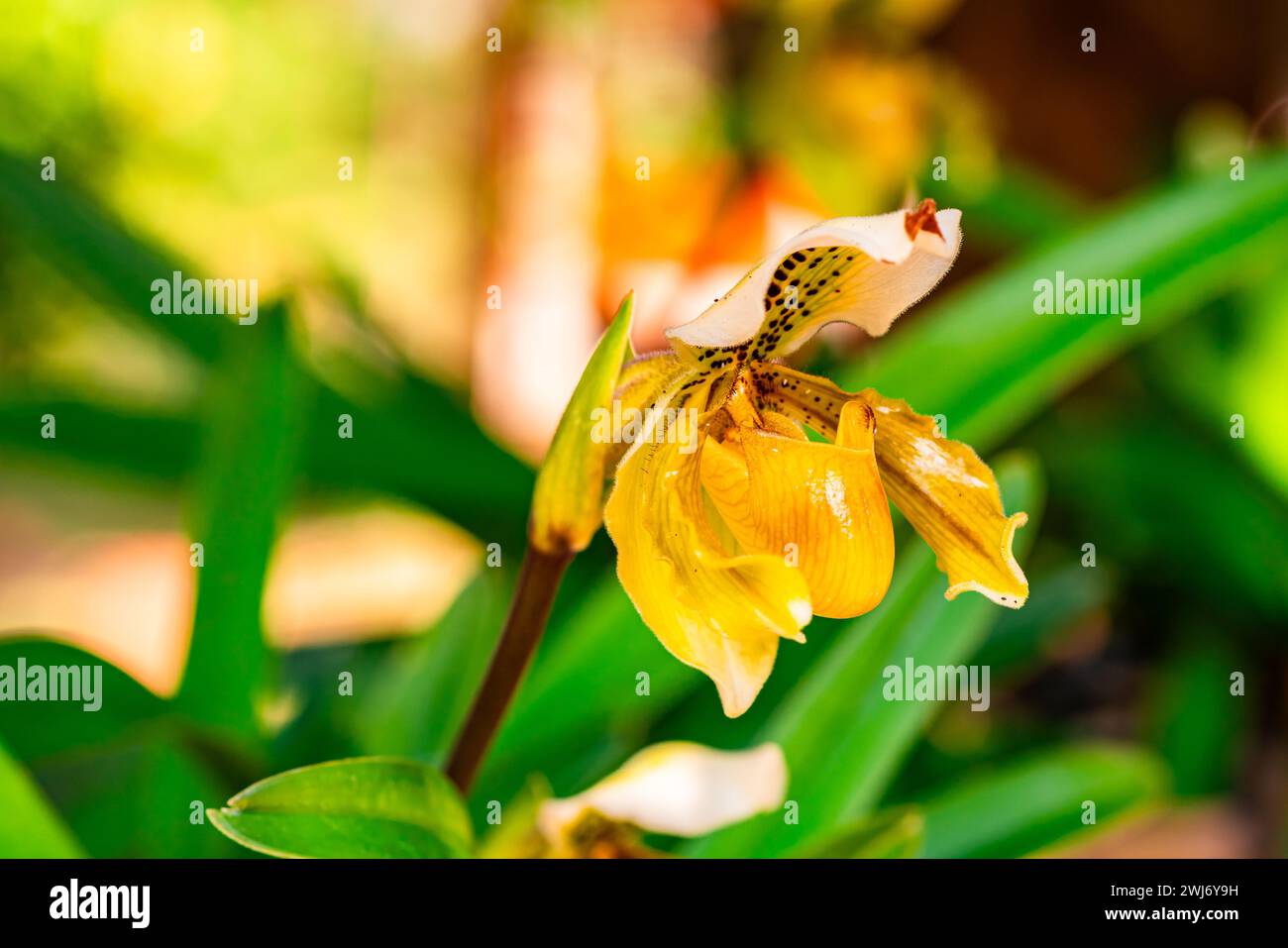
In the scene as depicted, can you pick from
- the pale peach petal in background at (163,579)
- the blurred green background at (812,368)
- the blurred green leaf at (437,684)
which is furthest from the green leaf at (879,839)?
the pale peach petal in background at (163,579)

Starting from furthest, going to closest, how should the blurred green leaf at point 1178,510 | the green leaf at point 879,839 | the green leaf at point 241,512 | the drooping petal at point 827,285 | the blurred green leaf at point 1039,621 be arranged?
1. the blurred green leaf at point 1178,510
2. the blurred green leaf at point 1039,621
3. the green leaf at point 241,512
4. the green leaf at point 879,839
5. the drooping petal at point 827,285

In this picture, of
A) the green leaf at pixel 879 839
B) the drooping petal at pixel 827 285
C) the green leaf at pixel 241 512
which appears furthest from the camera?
the green leaf at pixel 241 512

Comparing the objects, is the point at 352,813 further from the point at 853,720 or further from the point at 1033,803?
the point at 1033,803

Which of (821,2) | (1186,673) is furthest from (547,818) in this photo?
(821,2)

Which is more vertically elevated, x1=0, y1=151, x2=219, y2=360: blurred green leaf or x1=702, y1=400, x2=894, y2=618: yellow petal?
x1=0, y1=151, x2=219, y2=360: blurred green leaf

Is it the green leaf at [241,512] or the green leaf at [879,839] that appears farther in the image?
the green leaf at [241,512]

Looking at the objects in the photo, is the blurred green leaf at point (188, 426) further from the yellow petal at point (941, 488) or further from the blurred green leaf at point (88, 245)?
the yellow petal at point (941, 488)

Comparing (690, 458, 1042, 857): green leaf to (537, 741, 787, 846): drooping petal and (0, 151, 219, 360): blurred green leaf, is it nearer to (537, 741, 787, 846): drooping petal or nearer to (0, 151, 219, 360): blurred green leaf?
(537, 741, 787, 846): drooping petal

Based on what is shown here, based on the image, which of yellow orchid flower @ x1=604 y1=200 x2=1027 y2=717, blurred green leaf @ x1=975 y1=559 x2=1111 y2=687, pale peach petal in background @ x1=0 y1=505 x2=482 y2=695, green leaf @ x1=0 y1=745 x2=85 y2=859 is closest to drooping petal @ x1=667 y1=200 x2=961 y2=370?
yellow orchid flower @ x1=604 y1=200 x2=1027 y2=717
